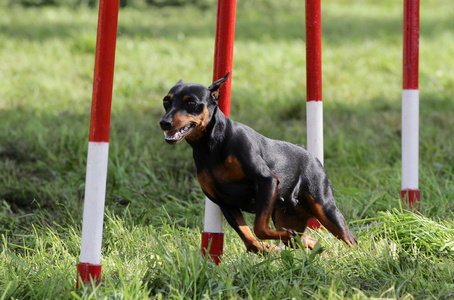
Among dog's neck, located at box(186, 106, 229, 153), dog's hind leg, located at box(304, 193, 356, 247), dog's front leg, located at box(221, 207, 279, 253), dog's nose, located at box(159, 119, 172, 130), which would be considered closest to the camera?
dog's nose, located at box(159, 119, 172, 130)

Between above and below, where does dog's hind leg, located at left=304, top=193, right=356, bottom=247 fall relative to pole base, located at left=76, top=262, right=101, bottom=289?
above

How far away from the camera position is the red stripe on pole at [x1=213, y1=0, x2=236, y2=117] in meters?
3.04

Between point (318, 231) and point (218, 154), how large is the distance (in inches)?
39.1

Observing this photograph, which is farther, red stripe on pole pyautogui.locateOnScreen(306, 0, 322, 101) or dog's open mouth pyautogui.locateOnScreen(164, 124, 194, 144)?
red stripe on pole pyautogui.locateOnScreen(306, 0, 322, 101)

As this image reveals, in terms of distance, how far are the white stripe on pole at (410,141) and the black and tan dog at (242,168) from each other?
1013mm

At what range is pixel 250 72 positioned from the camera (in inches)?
305

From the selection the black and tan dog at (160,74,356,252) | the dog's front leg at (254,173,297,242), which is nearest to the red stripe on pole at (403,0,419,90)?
the black and tan dog at (160,74,356,252)

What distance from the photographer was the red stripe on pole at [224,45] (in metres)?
3.04

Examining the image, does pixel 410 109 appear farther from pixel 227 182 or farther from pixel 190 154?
pixel 190 154

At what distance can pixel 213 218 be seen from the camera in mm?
3037

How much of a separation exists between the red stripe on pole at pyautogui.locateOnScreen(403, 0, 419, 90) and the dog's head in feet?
5.70

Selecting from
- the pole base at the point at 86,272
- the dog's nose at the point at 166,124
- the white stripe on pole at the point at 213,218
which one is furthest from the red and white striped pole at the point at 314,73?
the pole base at the point at 86,272

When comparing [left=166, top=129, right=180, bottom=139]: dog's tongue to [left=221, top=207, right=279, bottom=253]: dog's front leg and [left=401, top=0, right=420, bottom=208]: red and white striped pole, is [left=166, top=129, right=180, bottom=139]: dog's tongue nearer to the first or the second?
[left=221, top=207, right=279, bottom=253]: dog's front leg

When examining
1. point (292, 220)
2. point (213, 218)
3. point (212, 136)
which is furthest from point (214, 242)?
point (212, 136)
